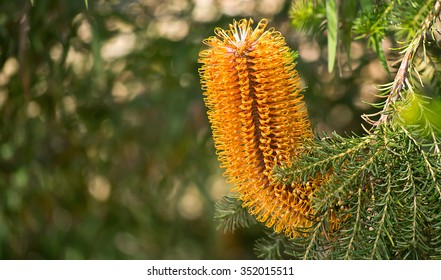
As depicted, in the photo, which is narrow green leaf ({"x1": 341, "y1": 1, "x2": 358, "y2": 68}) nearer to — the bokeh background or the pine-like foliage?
the pine-like foliage

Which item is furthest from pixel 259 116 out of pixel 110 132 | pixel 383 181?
pixel 110 132

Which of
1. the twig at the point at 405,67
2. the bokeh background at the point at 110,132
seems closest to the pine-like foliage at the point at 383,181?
the twig at the point at 405,67

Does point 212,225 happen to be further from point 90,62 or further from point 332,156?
point 332,156

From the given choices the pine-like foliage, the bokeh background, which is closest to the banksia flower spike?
the pine-like foliage

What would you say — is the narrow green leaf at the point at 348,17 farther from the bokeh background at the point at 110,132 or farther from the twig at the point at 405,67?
the bokeh background at the point at 110,132

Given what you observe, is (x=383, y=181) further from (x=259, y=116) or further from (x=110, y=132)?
(x=110, y=132)

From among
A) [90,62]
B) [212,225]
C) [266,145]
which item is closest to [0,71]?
[90,62]
